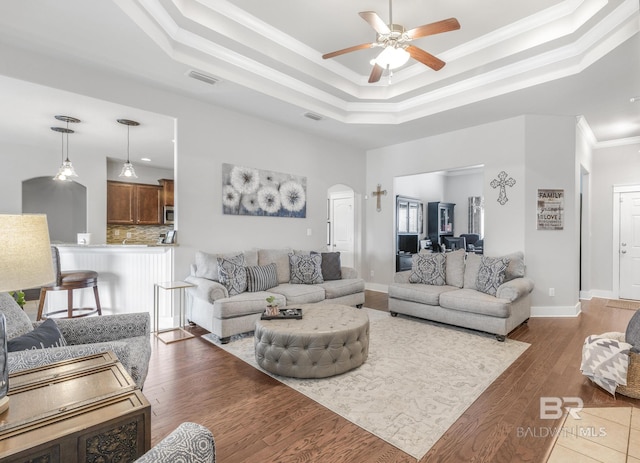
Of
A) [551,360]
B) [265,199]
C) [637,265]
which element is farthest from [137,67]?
[637,265]

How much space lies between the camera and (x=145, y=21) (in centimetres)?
286

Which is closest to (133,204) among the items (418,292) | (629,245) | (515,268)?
(418,292)

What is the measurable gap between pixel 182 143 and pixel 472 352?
14.3 feet

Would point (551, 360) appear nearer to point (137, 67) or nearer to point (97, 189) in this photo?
point (137, 67)

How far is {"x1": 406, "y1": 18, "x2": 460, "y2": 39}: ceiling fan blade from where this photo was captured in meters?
2.48

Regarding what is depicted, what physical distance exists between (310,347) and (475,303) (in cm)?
231

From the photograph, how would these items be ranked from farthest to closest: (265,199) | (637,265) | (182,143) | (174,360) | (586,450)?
(637,265), (265,199), (182,143), (174,360), (586,450)

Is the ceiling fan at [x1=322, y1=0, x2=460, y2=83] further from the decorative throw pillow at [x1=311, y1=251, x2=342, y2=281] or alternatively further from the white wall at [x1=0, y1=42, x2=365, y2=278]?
the decorative throw pillow at [x1=311, y1=251, x2=342, y2=281]

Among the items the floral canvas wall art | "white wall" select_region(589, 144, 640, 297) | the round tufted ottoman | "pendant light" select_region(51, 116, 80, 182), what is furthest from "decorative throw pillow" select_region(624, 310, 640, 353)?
"pendant light" select_region(51, 116, 80, 182)

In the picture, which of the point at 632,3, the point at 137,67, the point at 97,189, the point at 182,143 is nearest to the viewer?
the point at 632,3

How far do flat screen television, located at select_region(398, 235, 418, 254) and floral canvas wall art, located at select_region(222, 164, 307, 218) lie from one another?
8.25ft

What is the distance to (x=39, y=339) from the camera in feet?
5.68

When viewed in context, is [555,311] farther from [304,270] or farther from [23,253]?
[23,253]

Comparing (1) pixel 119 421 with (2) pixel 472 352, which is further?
(2) pixel 472 352
